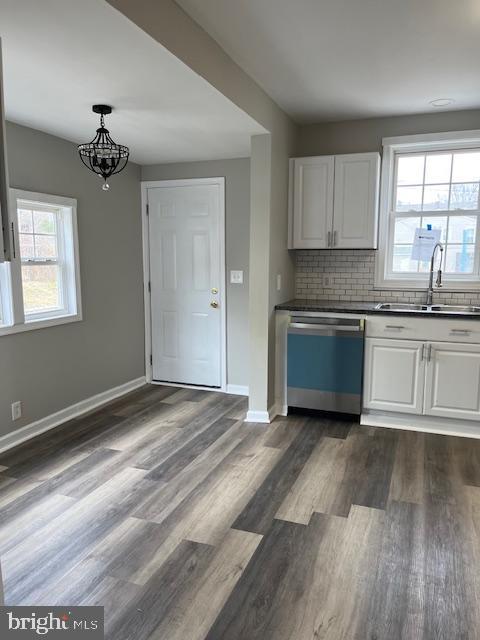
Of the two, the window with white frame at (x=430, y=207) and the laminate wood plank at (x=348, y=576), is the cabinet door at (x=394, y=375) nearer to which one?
the window with white frame at (x=430, y=207)

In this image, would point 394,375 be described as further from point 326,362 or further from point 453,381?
point 326,362

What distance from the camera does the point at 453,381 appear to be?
3477 mm

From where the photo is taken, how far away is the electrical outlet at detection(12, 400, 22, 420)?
3334 millimetres

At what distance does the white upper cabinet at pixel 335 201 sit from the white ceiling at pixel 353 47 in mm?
464

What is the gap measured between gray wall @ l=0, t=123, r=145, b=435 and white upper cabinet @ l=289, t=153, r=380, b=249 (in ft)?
5.41

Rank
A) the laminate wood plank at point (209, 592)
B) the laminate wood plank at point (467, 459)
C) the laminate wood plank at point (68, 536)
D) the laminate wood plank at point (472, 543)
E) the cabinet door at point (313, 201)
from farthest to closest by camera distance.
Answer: the cabinet door at point (313, 201) < the laminate wood plank at point (467, 459) < the laminate wood plank at point (68, 536) < the laminate wood plank at point (472, 543) < the laminate wood plank at point (209, 592)

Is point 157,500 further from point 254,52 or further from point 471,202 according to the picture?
point 471,202

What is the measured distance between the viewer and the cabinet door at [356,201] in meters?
3.84

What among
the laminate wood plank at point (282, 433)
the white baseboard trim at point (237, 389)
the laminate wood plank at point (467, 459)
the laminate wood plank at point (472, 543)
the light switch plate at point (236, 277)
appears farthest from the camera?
the white baseboard trim at point (237, 389)

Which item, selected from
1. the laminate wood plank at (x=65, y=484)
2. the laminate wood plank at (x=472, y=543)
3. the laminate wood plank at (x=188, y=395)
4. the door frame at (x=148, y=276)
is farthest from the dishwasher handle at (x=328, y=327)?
the laminate wood plank at (x=65, y=484)

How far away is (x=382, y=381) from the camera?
368 centimetres

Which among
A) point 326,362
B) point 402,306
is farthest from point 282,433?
point 402,306

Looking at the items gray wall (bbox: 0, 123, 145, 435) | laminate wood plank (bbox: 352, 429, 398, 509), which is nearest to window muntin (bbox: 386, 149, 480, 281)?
laminate wood plank (bbox: 352, 429, 398, 509)

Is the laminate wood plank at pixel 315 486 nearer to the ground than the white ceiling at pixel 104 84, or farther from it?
nearer to the ground
